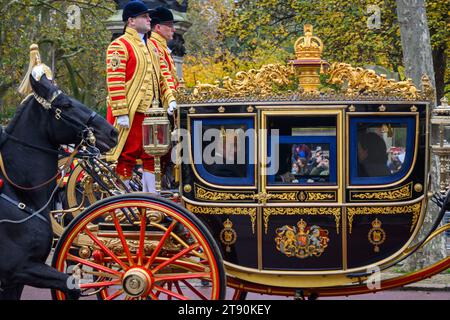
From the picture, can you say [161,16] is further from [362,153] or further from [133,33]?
[362,153]

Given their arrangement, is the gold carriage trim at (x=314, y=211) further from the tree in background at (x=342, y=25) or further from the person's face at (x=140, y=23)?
the tree in background at (x=342, y=25)

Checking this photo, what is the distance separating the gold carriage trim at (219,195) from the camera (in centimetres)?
550

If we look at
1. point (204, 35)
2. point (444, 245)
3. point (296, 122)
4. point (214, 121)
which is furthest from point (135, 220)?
point (204, 35)

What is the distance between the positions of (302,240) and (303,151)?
57cm

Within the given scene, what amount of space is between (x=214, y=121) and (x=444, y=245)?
498 centimetres

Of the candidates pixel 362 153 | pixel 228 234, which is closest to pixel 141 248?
pixel 228 234

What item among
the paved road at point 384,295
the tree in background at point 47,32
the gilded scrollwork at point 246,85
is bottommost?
the paved road at point 384,295

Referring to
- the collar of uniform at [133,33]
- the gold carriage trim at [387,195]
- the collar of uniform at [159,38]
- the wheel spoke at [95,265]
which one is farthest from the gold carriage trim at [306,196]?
the collar of uniform at [159,38]

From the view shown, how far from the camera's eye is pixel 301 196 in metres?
5.45

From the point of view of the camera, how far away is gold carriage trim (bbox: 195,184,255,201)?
18.0ft

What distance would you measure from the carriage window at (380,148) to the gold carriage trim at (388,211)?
172 mm

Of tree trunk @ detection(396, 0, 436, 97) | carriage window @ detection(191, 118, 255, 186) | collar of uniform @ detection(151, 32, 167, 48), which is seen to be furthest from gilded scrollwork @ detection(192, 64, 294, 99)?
tree trunk @ detection(396, 0, 436, 97)

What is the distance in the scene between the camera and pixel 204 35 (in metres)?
29.4
